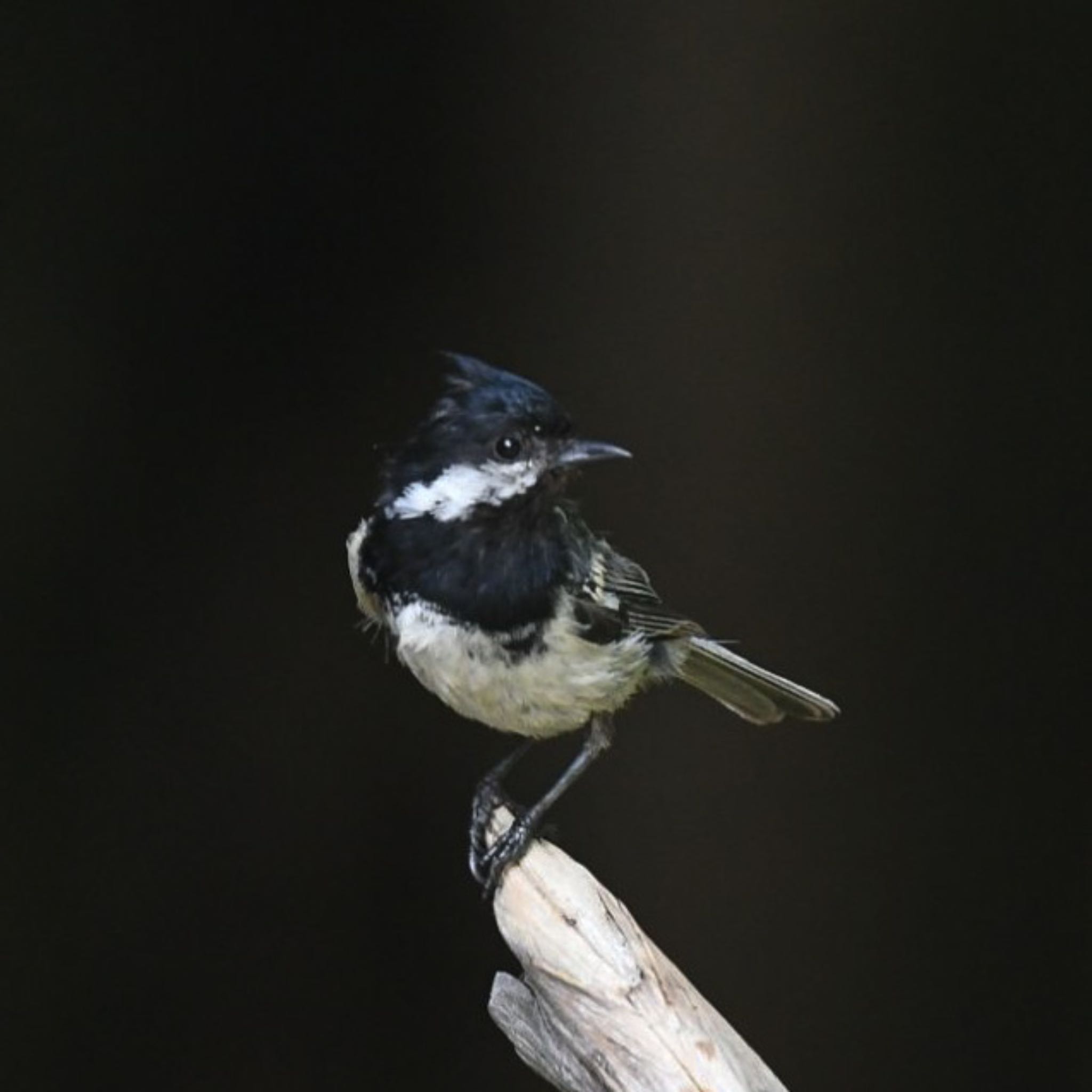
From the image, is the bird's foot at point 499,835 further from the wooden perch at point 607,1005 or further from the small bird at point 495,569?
the wooden perch at point 607,1005

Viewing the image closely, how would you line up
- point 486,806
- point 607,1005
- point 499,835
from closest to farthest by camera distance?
point 607,1005 → point 499,835 → point 486,806

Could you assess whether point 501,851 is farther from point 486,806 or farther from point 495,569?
point 495,569

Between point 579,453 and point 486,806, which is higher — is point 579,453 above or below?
above

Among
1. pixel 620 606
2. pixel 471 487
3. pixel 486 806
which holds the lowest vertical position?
pixel 486 806

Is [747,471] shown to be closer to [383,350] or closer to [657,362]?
[657,362]

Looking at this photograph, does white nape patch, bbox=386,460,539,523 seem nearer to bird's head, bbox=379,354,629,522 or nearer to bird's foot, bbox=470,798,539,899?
bird's head, bbox=379,354,629,522

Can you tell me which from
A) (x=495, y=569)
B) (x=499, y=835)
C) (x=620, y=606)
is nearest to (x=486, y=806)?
(x=499, y=835)

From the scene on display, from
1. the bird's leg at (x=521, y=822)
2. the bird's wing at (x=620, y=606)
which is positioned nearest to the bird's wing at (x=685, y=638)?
the bird's wing at (x=620, y=606)
